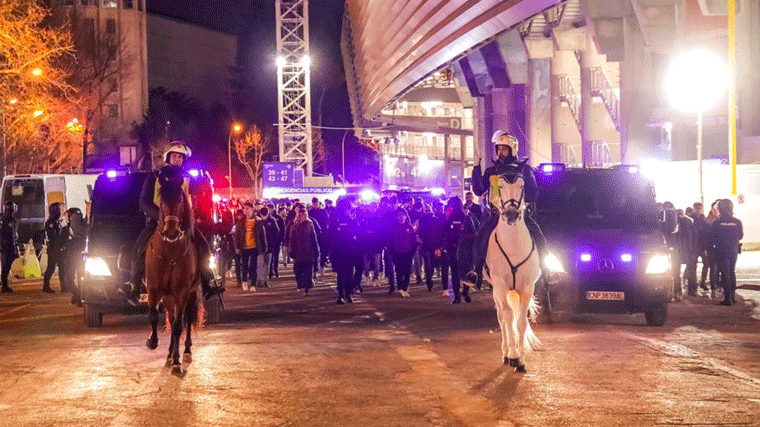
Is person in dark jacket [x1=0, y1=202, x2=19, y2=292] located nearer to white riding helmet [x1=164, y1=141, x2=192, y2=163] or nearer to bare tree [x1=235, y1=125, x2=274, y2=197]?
white riding helmet [x1=164, y1=141, x2=192, y2=163]

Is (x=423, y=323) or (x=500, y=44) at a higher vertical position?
(x=500, y=44)

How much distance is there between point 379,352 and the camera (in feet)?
47.9

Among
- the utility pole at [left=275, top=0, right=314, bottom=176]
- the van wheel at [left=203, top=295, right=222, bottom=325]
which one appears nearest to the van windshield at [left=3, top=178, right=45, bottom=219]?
the van wheel at [left=203, top=295, right=222, bottom=325]

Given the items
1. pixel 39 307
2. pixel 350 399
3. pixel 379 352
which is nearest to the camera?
pixel 350 399

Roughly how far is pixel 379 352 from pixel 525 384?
10.3 feet

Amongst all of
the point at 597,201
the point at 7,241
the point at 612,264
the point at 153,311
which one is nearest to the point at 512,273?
the point at 153,311

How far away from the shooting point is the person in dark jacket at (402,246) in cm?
2466

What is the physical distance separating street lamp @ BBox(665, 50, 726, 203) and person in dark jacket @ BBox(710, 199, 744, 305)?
1461 cm

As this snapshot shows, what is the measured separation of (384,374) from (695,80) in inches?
1069

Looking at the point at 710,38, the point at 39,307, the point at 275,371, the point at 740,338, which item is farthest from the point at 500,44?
the point at 275,371

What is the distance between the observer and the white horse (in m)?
12.9

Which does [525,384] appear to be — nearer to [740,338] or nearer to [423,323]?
[740,338]

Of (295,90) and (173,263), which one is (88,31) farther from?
(173,263)

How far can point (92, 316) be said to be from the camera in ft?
61.2
